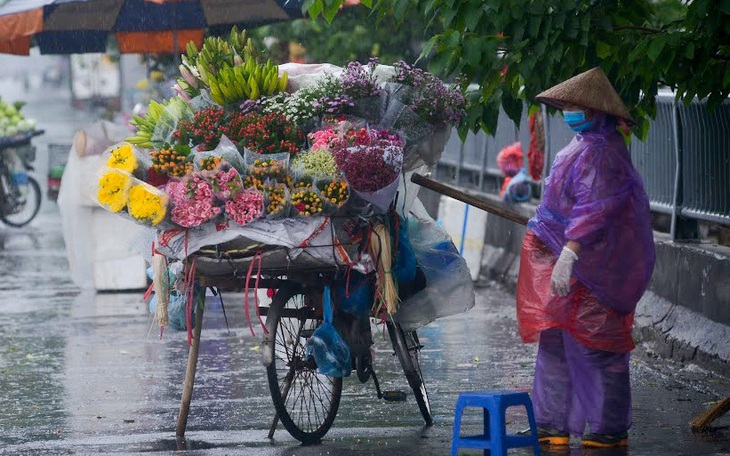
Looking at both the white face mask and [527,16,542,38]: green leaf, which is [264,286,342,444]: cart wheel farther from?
[527,16,542,38]: green leaf

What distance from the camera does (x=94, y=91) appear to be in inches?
2042

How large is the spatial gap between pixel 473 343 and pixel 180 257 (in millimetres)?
4238

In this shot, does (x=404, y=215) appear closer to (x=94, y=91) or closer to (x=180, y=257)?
(x=180, y=257)

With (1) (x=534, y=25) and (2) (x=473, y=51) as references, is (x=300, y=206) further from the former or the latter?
(1) (x=534, y=25)

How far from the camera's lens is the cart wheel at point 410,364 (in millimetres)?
7809

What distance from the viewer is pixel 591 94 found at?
723 cm

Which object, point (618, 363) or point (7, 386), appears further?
point (7, 386)

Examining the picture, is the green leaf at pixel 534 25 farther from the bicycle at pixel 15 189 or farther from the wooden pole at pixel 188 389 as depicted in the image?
the bicycle at pixel 15 189

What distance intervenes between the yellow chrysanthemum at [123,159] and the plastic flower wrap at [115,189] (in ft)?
0.17

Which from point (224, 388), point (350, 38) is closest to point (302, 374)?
point (224, 388)

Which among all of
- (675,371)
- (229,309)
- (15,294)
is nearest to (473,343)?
(675,371)

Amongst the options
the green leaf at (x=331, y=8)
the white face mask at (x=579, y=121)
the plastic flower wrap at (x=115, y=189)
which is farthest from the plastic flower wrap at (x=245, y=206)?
the white face mask at (x=579, y=121)

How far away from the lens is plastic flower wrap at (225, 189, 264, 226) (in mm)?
7219

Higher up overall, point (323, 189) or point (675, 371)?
point (323, 189)
